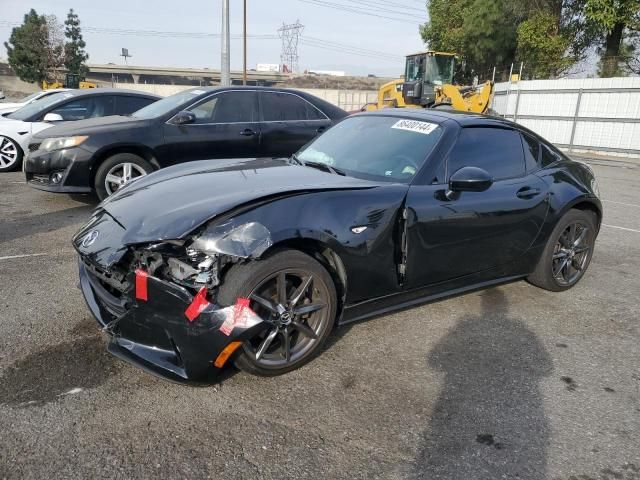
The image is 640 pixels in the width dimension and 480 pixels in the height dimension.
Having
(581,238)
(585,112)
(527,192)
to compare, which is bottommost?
(581,238)

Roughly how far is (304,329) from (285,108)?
4.84m

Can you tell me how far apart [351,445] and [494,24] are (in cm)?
3267

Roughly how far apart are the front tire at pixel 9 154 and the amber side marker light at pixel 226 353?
7924mm

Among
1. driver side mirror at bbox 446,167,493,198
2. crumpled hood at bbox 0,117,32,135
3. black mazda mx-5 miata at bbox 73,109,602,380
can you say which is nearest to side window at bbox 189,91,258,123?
black mazda mx-5 miata at bbox 73,109,602,380

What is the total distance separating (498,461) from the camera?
2.29 meters

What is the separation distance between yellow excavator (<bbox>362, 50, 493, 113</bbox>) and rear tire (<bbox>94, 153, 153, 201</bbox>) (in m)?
10.7

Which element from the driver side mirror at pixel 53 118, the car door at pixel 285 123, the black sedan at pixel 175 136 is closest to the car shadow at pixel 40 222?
the black sedan at pixel 175 136

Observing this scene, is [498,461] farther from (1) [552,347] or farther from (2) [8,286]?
(2) [8,286]

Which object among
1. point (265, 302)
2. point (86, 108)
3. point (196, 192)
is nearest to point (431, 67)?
point (86, 108)

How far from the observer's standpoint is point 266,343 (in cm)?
272

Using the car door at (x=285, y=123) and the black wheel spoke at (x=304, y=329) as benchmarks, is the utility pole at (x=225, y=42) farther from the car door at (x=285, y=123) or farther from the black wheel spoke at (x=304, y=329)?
the black wheel spoke at (x=304, y=329)

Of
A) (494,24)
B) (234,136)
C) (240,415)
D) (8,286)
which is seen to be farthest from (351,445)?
(494,24)

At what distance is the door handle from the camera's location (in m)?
3.81

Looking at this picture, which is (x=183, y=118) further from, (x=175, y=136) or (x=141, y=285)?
(x=141, y=285)
